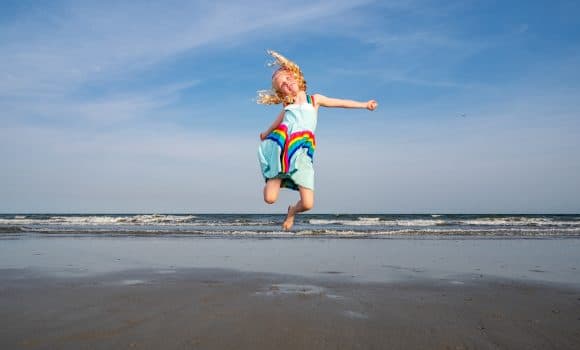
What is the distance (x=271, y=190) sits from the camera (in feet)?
13.8

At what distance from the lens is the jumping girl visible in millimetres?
4148

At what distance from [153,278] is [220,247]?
7247 millimetres

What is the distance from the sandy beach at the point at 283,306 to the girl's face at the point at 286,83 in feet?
9.57

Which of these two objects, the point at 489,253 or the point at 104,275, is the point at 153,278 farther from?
the point at 489,253

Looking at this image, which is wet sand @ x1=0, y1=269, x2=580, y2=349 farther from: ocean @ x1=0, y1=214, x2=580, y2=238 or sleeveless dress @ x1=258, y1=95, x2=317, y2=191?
ocean @ x1=0, y1=214, x2=580, y2=238

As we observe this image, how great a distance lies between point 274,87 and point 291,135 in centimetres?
51

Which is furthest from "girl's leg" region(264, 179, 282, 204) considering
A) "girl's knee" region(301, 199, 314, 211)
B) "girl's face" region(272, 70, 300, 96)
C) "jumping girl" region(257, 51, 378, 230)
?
"girl's face" region(272, 70, 300, 96)

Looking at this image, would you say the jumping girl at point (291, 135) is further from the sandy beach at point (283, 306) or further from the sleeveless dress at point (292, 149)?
the sandy beach at point (283, 306)

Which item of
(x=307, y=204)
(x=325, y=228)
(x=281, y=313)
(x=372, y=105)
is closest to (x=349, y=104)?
(x=372, y=105)

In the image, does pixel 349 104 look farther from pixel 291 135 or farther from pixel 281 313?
pixel 281 313

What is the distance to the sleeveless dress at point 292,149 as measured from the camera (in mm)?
4137

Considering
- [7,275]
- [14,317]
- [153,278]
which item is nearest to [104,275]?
[153,278]

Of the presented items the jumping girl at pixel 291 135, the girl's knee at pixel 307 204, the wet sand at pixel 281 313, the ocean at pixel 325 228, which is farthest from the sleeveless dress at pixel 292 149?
the ocean at pixel 325 228

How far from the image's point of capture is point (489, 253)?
1576 cm
